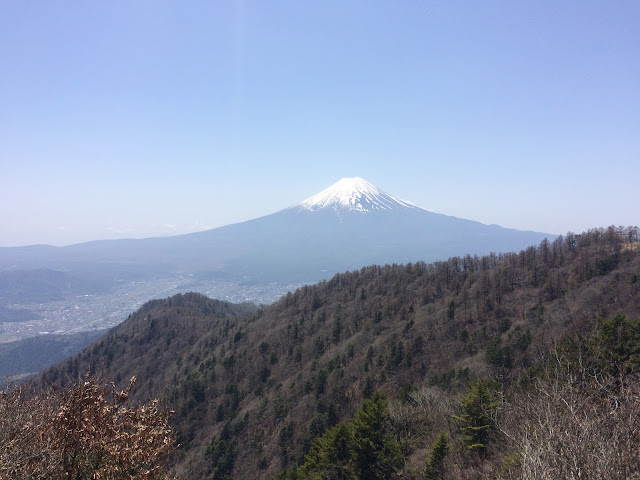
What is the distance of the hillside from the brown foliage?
42.3 ft

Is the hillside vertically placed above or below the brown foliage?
below

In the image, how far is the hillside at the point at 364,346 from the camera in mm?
36250

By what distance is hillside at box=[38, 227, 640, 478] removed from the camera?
3625 centimetres

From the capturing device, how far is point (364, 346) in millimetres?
49656

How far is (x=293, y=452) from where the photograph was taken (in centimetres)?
3650

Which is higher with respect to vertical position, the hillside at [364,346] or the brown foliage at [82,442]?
Result: the brown foliage at [82,442]

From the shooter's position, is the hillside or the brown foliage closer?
the brown foliage

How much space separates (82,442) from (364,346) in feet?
152

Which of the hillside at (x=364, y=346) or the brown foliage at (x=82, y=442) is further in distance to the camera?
the hillside at (x=364, y=346)

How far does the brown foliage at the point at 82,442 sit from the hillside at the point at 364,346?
1291cm

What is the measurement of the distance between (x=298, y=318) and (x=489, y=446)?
5560 cm

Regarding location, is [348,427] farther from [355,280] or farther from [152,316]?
[152,316]

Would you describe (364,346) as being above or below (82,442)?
below

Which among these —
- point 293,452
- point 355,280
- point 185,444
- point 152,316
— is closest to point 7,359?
point 152,316
